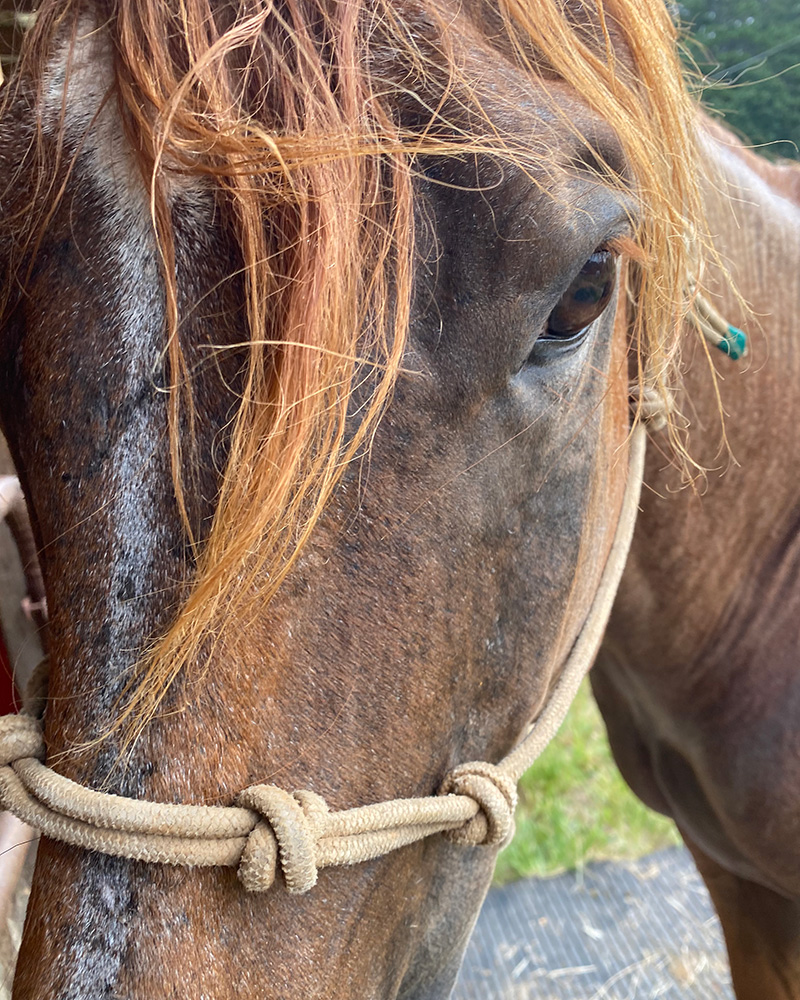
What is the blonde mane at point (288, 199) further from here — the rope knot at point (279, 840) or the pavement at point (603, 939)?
the pavement at point (603, 939)

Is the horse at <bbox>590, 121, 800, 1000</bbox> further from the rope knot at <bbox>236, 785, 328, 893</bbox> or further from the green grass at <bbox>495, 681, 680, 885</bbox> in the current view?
the green grass at <bbox>495, 681, 680, 885</bbox>

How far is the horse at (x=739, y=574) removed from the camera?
901 mm

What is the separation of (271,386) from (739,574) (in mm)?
738

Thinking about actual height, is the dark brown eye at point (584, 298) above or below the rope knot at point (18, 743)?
above

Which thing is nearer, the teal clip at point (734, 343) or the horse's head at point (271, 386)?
the horse's head at point (271, 386)

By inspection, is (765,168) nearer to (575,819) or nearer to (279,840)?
(279,840)

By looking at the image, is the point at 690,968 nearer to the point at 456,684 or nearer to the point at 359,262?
the point at 456,684

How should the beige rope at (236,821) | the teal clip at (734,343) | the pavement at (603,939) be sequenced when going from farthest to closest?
1. the pavement at (603,939)
2. the teal clip at (734,343)
3. the beige rope at (236,821)

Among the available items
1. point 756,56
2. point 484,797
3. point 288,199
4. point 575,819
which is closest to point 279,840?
point 484,797

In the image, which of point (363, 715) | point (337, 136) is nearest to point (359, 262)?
point (337, 136)

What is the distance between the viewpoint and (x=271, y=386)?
47cm

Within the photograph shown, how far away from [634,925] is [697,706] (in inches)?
46.8

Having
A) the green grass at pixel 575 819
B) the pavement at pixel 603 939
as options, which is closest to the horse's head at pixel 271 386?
the pavement at pixel 603 939

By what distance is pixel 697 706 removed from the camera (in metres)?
1.04
